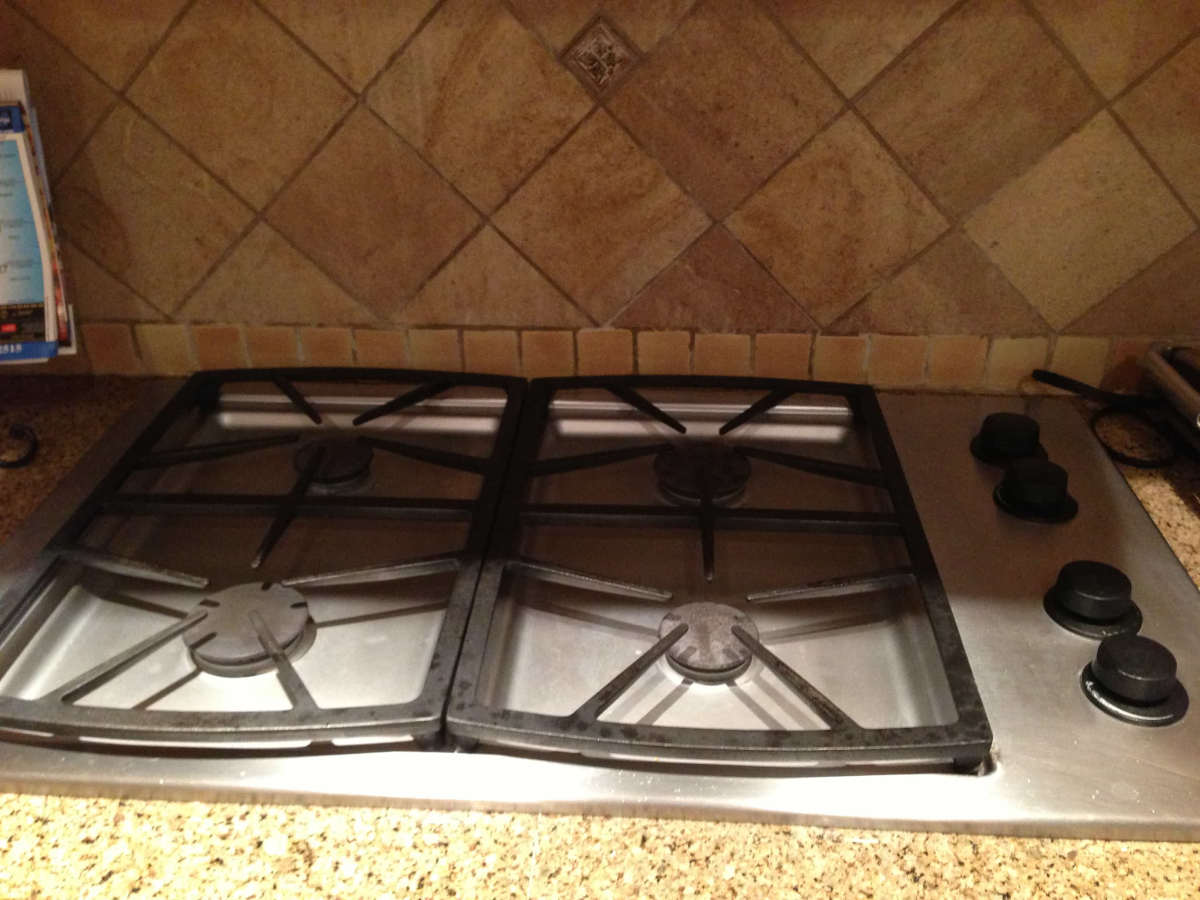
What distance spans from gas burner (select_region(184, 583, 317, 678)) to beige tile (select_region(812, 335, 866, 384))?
0.54 meters

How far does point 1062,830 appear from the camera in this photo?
1.85ft

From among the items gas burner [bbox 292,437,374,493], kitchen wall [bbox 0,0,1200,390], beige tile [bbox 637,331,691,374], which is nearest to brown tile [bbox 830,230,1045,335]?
kitchen wall [bbox 0,0,1200,390]

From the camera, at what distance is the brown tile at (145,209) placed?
3.00 feet

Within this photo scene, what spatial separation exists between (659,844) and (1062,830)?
231 millimetres

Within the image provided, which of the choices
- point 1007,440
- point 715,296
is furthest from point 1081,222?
point 715,296

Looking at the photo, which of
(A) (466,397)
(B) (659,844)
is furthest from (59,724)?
(A) (466,397)

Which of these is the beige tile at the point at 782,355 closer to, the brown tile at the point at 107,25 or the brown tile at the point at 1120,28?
the brown tile at the point at 1120,28

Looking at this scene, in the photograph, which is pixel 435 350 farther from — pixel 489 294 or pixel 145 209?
pixel 145 209

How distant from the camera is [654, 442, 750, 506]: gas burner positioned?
2.77 feet

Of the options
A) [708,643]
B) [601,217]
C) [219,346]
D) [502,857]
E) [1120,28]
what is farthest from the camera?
[219,346]

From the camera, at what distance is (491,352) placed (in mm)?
993

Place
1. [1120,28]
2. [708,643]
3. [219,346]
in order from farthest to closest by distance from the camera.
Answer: [219,346], [1120,28], [708,643]

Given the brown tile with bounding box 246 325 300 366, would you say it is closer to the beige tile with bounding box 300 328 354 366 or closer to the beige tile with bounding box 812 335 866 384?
the beige tile with bounding box 300 328 354 366

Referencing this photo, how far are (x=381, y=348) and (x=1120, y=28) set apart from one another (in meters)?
0.71
